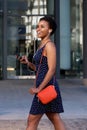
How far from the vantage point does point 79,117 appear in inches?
328

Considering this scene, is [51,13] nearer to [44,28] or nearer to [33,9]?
[33,9]

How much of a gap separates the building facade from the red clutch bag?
14.0m

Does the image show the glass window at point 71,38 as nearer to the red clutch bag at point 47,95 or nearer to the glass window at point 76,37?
the glass window at point 76,37

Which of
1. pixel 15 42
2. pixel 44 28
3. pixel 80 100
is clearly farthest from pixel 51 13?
pixel 44 28

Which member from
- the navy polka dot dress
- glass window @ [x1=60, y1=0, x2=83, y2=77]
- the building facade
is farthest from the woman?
glass window @ [x1=60, y1=0, x2=83, y2=77]

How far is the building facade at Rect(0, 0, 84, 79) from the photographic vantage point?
1941 cm

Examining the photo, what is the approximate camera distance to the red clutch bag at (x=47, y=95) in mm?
5246

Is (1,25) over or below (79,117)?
over

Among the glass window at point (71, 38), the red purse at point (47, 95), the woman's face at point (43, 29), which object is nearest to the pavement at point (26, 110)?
the red purse at point (47, 95)

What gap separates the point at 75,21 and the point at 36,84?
1445 centimetres

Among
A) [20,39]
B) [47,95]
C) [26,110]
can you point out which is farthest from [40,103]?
[20,39]

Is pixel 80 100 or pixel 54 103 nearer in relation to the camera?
pixel 54 103

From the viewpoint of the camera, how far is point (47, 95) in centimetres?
525

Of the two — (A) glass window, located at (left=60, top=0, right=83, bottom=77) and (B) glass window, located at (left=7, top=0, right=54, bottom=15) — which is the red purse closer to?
(A) glass window, located at (left=60, top=0, right=83, bottom=77)
